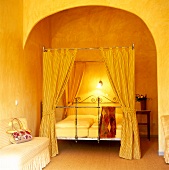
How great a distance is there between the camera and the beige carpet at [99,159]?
5.11 meters

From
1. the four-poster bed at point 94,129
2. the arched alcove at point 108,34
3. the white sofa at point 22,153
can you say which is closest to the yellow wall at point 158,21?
the four-poster bed at point 94,129

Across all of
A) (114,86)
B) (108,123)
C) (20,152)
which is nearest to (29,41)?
(114,86)

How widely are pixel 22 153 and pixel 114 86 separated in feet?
8.52

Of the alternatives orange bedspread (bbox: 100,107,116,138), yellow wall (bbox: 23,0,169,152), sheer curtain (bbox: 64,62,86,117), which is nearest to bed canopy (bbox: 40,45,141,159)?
orange bedspread (bbox: 100,107,116,138)

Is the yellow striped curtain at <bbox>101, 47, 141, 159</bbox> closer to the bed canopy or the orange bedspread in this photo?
the bed canopy

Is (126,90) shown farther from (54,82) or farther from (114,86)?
(54,82)

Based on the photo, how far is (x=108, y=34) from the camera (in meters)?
8.70

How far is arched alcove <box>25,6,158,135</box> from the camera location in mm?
8617

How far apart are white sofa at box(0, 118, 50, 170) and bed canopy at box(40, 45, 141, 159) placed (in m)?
0.75

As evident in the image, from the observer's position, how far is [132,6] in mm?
6070

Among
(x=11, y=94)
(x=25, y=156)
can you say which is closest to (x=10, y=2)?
(x=11, y=94)

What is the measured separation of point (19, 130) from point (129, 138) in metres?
2.29

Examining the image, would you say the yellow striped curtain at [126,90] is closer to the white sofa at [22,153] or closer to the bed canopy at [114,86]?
the bed canopy at [114,86]

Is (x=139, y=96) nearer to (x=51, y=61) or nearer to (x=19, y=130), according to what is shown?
(x=51, y=61)
